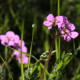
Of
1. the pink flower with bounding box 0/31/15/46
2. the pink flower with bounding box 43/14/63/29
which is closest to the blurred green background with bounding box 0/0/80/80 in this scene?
the pink flower with bounding box 0/31/15/46

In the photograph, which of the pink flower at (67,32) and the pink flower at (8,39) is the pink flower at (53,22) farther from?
the pink flower at (8,39)

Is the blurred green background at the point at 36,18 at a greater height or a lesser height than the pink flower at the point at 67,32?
greater

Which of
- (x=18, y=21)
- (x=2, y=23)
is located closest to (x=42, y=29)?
(x=18, y=21)

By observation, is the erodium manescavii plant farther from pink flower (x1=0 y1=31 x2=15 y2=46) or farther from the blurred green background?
the blurred green background

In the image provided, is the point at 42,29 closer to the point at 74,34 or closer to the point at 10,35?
the point at 10,35

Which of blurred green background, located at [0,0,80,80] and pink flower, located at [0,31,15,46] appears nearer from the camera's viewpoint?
pink flower, located at [0,31,15,46]

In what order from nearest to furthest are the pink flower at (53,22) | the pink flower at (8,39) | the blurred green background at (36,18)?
the pink flower at (53,22) → the pink flower at (8,39) → the blurred green background at (36,18)

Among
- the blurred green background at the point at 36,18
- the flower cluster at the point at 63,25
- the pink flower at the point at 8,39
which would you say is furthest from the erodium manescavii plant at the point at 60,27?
the blurred green background at the point at 36,18

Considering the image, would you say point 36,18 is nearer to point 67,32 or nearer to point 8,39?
point 8,39
